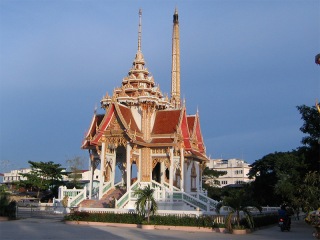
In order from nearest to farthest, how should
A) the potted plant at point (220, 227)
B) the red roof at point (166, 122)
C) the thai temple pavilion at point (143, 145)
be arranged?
1. the potted plant at point (220, 227)
2. the thai temple pavilion at point (143, 145)
3. the red roof at point (166, 122)

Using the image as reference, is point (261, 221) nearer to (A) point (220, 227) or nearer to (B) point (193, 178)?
(A) point (220, 227)

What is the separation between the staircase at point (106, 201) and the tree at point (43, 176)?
25.4 m

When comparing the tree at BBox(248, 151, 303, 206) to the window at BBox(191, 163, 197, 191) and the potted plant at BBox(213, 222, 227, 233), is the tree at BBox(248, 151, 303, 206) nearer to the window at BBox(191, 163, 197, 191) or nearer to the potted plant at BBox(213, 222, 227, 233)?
the potted plant at BBox(213, 222, 227, 233)

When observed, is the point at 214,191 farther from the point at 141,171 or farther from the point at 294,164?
the point at 294,164

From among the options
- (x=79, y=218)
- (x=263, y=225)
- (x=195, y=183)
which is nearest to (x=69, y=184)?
(x=195, y=183)

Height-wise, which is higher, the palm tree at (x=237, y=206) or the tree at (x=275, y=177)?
the tree at (x=275, y=177)

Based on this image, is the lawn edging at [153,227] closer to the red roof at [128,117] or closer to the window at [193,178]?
the red roof at [128,117]

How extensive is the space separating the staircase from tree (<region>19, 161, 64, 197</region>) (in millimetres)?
25431

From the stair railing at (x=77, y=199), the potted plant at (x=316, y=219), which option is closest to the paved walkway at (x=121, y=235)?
the potted plant at (x=316, y=219)

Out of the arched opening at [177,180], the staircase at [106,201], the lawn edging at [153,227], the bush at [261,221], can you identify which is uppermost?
the arched opening at [177,180]

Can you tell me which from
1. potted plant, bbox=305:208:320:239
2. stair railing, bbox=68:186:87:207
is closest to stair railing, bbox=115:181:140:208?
stair railing, bbox=68:186:87:207

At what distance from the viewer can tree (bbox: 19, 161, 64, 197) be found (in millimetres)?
51688

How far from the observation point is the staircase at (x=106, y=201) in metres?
25.6

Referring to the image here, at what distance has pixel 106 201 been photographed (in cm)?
2642
